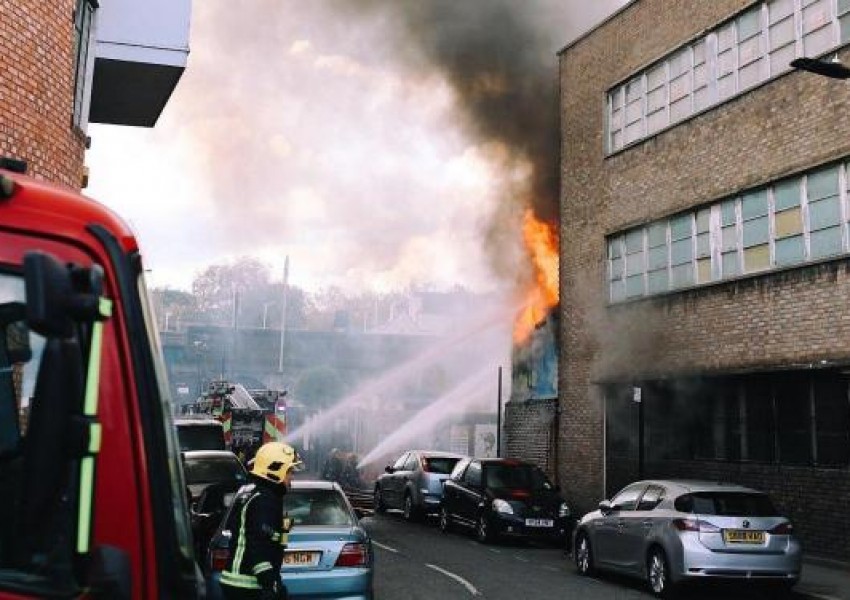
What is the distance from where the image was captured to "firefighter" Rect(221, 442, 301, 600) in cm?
483

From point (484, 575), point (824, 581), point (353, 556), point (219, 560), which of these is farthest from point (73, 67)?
point (824, 581)

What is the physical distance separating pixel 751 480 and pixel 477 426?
15.3 meters

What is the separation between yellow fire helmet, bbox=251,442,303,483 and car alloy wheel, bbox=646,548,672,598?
6476mm

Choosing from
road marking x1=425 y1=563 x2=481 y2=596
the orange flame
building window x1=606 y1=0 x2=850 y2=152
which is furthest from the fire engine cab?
the orange flame

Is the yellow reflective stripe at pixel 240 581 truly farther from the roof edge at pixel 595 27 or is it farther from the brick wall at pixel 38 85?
the roof edge at pixel 595 27

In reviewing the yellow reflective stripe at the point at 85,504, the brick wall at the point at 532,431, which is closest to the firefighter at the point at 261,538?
the yellow reflective stripe at the point at 85,504

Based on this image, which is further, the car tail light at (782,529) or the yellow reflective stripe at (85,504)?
the car tail light at (782,529)

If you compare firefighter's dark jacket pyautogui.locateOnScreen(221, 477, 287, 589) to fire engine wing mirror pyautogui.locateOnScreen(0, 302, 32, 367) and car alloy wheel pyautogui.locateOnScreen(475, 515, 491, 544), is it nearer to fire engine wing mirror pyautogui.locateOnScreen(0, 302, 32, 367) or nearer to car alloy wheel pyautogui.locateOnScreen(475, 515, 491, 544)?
fire engine wing mirror pyautogui.locateOnScreen(0, 302, 32, 367)

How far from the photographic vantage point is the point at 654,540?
34.3 ft

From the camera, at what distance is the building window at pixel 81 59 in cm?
1060

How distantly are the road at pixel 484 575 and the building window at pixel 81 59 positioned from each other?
6.81m

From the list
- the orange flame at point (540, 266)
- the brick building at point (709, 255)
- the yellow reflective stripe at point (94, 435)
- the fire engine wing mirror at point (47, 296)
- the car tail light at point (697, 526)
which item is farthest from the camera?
the orange flame at point (540, 266)

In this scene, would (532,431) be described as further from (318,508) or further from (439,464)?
(318,508)

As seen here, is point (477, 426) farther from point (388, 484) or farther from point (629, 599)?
point (629, 599)
